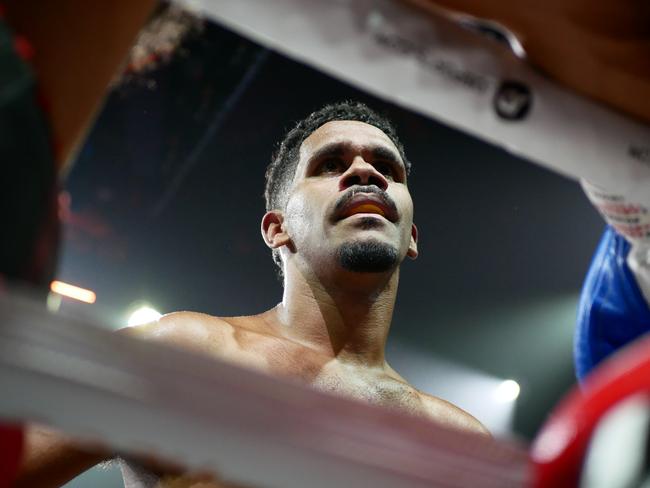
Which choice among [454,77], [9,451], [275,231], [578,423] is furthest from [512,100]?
[275,231]

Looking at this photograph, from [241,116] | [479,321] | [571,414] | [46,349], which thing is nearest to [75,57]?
[46,349]

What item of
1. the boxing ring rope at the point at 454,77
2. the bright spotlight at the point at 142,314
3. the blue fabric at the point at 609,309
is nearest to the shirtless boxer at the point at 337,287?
the blue fabric at the point at 609,309

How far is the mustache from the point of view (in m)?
1.32

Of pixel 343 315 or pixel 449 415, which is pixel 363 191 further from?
pixel 449 415

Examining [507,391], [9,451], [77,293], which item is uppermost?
[9,451]

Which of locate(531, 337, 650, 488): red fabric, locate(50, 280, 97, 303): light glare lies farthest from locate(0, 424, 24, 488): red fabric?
locate(50, 280, 97, 303): light glare

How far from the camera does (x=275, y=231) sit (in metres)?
1.50

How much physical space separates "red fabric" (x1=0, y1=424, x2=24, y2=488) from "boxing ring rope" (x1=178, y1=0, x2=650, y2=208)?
1.15ft

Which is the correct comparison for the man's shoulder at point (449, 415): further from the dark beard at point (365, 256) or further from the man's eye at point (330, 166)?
the man's eye at point (330, 166)

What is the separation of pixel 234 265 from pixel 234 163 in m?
0.39

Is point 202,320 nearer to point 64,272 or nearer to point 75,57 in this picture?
point 75,57

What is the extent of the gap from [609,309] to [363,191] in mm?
515

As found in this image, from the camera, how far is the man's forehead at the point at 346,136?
1.44 m

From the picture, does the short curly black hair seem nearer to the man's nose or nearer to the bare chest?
the man's nose
